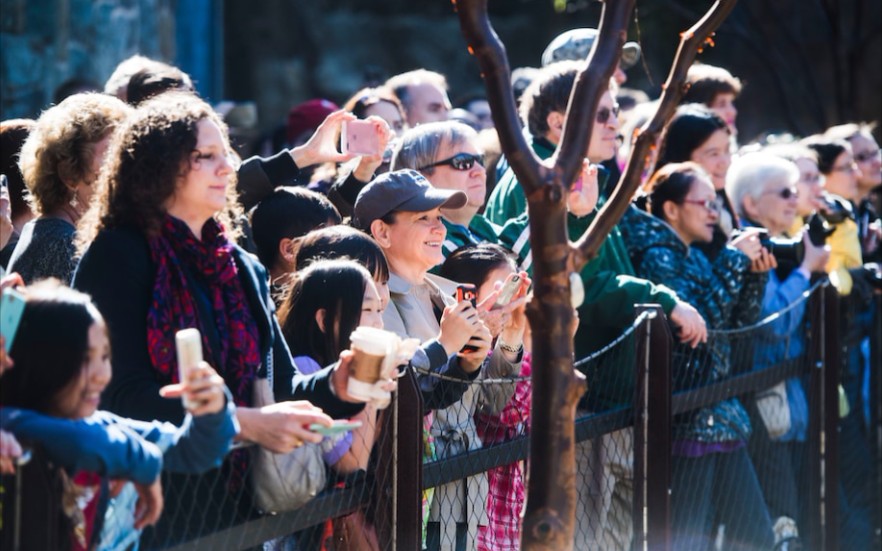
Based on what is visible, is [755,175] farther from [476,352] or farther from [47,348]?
[47,348]

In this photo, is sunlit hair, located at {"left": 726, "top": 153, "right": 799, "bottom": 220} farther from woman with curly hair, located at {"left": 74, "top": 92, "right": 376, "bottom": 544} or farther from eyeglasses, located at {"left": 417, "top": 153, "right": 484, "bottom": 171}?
woman with curly hair, located at {"left": 74, "top": 92, "right": 376, "bottom": 544}

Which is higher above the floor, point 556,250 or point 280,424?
point 556,250

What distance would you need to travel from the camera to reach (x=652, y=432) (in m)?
4.37

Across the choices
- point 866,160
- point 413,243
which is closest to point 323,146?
point 413,243

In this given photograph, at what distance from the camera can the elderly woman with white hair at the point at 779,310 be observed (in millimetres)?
5418

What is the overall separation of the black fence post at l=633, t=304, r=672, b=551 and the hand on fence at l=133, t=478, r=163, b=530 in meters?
2.18

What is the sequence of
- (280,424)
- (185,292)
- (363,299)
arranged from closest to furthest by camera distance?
(280,424)
(185,292)
(363,299)

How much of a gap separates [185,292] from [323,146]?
1.87 meters

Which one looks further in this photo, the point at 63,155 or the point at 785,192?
the point at 785,192

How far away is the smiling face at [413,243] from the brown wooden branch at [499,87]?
1.56 metres

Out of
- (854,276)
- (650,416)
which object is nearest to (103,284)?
(650,416)

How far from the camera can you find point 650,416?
437 cm

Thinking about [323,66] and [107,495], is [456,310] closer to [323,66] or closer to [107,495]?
[107,495]

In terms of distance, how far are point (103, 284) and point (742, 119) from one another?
12.7 m
